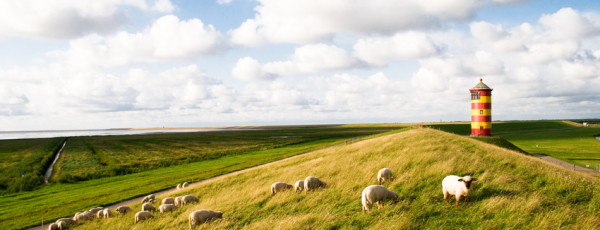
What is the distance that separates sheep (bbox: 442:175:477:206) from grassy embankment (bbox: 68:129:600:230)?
0.46m

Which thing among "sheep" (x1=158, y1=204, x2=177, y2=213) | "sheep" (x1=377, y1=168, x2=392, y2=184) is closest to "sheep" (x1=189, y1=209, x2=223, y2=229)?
"sheep" (x1=158, y1=204, x2=177, y2=213)

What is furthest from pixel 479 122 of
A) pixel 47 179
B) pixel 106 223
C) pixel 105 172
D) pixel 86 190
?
pixel 47 179

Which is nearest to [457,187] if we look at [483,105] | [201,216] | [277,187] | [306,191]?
[306,191]

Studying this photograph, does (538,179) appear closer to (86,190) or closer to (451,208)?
(451,208)

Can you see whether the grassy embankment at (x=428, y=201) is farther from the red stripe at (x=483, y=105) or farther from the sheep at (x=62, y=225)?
the red stripe at (x=483, y=105)

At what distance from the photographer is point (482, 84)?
1416 inches

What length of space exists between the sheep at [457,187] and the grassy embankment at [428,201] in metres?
0.46

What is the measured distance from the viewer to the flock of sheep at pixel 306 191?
40.0 feet

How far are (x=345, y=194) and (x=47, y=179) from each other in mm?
45681

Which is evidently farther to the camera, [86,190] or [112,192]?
[86,190]

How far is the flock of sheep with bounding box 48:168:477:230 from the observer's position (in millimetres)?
12195

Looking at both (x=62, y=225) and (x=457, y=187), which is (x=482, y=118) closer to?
(x=457, y=187)

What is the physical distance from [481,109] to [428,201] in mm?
29044

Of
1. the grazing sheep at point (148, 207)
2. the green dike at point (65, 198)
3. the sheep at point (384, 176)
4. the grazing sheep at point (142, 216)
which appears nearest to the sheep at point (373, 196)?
the sheep at point (384, 176)
